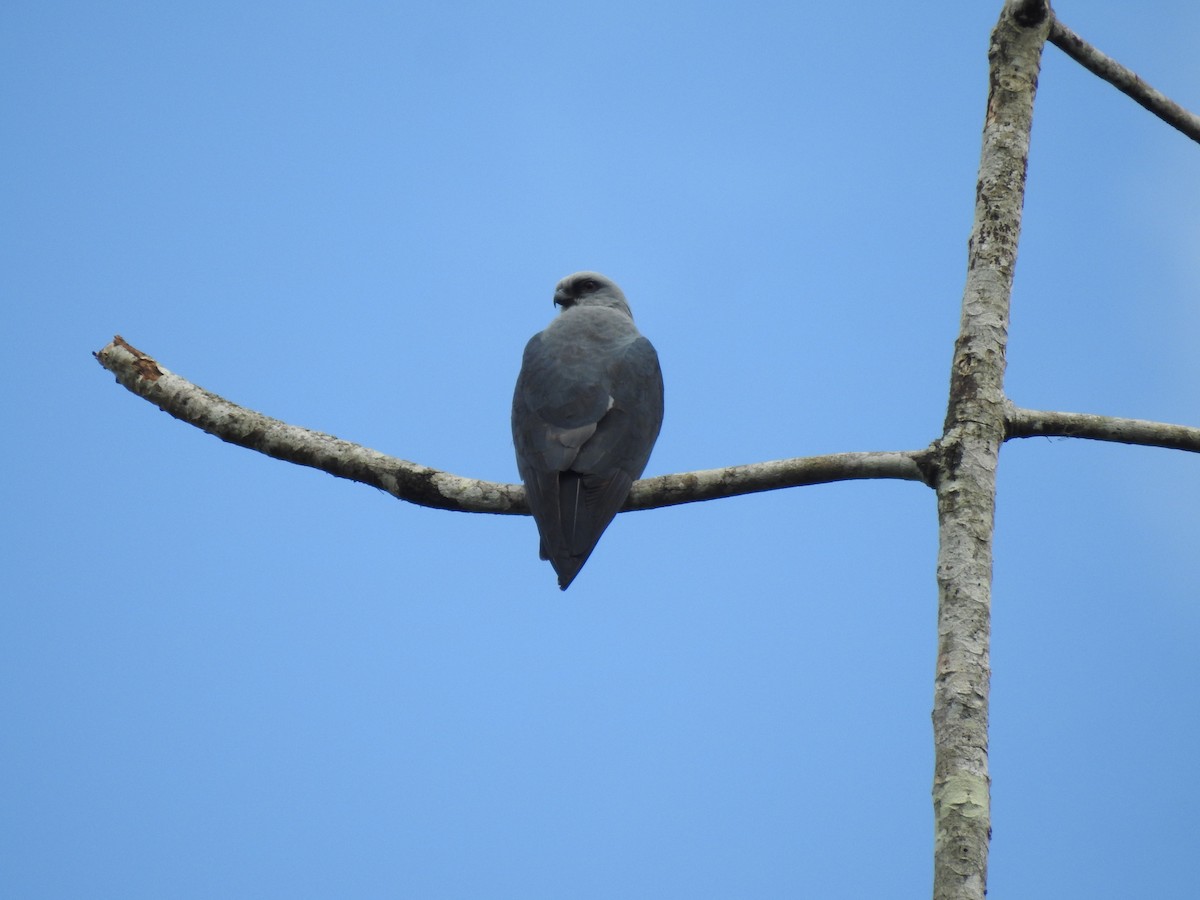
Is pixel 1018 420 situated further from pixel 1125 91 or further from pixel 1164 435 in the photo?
pixel 1125 91

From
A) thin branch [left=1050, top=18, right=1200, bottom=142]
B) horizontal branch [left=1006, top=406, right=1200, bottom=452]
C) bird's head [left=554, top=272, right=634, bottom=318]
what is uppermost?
bird's head [left=554, top=272, right=634, bottom=318]

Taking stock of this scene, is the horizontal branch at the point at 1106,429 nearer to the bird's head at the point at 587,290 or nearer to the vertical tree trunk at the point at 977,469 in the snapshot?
the vertical tree trunk at the point at 977,469

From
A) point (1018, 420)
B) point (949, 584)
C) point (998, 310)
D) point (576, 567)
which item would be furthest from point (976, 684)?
point (576, 567)

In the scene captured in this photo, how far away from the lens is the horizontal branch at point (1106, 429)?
3.93 metres

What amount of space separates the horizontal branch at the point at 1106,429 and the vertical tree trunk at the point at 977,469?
19 centimetres

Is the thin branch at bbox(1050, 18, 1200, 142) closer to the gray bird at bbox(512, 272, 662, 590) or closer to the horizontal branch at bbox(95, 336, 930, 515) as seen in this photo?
the horizontal branch at bbox(95, 336, 930, 515)

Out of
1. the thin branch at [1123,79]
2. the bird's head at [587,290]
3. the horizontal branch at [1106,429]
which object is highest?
the bird's head at [587,290]

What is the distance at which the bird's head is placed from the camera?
790cm

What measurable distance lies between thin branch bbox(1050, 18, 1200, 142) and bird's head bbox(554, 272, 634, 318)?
11.9 ft

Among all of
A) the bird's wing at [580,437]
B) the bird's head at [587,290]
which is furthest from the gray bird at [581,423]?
the bird's head at [587,290]

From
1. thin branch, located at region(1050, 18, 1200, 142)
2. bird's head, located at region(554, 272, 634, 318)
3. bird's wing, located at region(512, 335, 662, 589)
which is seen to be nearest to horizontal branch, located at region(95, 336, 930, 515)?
bird's wing, located at region(512, 335, 662, 589)

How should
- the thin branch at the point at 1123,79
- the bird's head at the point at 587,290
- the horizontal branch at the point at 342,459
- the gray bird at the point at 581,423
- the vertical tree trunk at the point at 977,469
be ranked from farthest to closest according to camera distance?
the bird's head at the point at 587,290 → the gray bird at the point at 581,423 → the thin branch at the point at 1123,79 → the horizontal branch at the point at 342,459 → the vertical tree trunk at the point at 977,469

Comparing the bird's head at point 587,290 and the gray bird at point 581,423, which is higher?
the bird's head at point 587,290

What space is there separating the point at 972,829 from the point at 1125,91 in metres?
3.48
